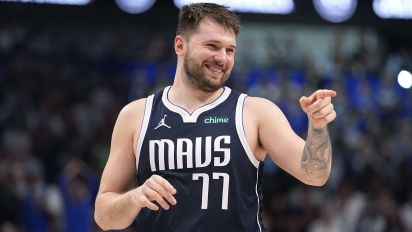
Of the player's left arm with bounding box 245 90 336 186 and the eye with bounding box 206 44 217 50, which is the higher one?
the eye with bounding box 206 44 217 50

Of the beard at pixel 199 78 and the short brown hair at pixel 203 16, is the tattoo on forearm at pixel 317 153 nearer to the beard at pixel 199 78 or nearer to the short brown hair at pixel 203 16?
the beard at pixel 199 78

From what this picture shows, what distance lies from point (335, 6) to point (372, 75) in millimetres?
3808

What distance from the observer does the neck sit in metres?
4.61

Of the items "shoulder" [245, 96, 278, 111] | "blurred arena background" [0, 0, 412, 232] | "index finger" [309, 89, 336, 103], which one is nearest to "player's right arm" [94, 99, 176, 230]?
"shoulder" [245, 96, 278, 111]

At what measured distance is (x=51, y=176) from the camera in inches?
503

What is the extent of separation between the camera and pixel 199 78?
4520 millimetres

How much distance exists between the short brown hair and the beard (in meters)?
0.16

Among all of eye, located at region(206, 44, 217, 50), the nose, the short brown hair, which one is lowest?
the nose

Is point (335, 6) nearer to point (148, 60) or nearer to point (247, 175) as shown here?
point (148, 60)

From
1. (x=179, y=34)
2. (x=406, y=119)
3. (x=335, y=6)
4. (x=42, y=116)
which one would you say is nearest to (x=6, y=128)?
(x=42, y=116)

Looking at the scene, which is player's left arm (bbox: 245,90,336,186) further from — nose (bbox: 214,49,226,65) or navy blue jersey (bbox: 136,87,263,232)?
nose (bbox: 214,49,226,65)

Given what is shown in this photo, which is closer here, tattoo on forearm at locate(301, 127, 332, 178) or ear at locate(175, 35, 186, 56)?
tattoo on forearm at locate(301, 127, 332, 178)

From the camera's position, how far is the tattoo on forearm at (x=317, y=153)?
4.05 meters

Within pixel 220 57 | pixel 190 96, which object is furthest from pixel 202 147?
pixel 220 57
